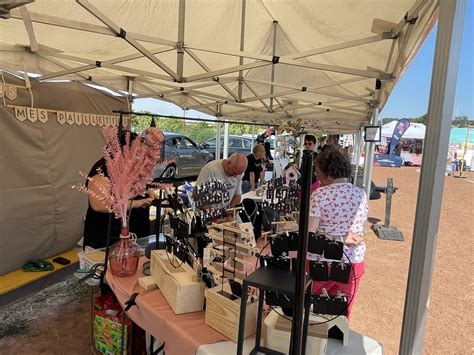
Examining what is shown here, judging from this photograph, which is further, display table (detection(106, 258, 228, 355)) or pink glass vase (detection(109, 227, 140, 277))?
pink glass vase (detection(109, 227, 140, 277))

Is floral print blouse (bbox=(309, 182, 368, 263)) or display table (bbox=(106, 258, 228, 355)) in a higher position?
floral print blouse (bbox=(309, 182, 368, 263))

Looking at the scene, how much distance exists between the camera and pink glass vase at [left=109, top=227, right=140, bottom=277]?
5.83 ft

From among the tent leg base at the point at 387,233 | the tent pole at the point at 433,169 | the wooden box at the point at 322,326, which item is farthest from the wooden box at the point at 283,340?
the tent leg base at the point at 387,233

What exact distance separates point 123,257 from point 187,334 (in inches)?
26.1

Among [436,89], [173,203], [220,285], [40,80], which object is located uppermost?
[40,80]

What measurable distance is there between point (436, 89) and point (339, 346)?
0.97 meters

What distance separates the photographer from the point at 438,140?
1104mm

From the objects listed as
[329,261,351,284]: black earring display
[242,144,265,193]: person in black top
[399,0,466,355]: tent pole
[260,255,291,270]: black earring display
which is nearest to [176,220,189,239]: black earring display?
[260,255,291,270]: black earring display

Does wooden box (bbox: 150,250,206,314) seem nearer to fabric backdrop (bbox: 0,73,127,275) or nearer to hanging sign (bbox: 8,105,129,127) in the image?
fabric backdrop (bbox: 0,73,127,275)

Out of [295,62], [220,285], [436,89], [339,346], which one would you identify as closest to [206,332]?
[220,285]

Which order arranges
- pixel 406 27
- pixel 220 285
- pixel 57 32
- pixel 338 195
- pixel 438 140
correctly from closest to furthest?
pixel 438 140
pixel 220 285
pixel 338 195
pixel 406 27
pixel 57 32

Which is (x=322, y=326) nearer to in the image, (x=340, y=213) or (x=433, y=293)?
(x=340, y=213)

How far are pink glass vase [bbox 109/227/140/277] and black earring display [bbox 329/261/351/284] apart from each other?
1.11 m

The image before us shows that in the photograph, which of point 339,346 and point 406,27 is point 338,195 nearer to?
point 339,346
